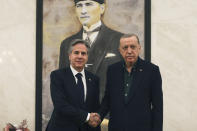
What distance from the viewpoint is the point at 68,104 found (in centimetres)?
234

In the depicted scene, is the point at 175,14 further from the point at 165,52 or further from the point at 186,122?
the point at 186,122

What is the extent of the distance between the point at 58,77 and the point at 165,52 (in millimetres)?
1494

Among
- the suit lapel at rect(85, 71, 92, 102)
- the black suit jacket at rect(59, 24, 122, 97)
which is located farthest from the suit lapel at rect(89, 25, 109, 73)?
the suit lapel at rect(85, 71, 92, 102)

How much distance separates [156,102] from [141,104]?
0.43ft

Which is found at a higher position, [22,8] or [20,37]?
[22,8]

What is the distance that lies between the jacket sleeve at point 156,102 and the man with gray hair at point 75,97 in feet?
1.73

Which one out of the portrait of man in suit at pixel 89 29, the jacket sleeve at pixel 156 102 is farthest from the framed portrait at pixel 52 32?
the jacket sleeve at pixel 156 102

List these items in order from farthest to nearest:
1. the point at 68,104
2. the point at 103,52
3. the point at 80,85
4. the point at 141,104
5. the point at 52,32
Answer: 1. the point at 52,32
2. the point at 103,52
3. the point at 80,85
4. the point at 68,104
5. the point at 141,104

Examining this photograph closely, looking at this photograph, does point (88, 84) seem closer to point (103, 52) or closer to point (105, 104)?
point (105, 104)

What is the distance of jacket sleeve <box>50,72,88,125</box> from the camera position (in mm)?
2312

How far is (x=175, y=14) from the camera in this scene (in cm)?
331

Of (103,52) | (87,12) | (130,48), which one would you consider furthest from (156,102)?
(87,12)

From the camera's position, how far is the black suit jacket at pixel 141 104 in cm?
224

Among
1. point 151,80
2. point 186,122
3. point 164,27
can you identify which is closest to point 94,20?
A: point 164,27
